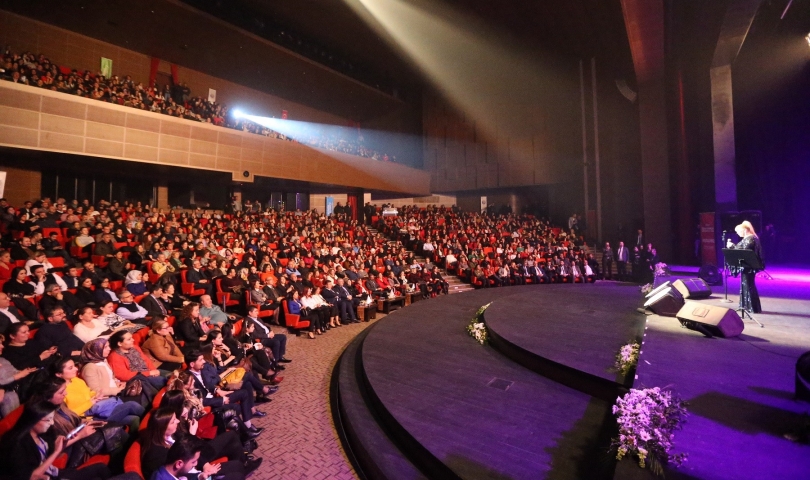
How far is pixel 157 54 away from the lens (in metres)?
13.3

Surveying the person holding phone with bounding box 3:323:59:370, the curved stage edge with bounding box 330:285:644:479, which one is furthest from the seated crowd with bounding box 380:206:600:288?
the person holding phone with bounding box 3:323:59:370

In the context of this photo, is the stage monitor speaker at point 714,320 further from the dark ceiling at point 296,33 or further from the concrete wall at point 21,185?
the concrete wall at point 21,185

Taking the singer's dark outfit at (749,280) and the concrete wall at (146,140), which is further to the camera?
the concrete wall at (146,140)

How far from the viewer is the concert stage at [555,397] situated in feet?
7.19

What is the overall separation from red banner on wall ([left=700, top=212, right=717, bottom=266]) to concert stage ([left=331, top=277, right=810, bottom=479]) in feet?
16.0

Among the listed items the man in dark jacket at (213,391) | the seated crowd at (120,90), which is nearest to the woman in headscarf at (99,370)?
the man in dark jacket at (213,391)

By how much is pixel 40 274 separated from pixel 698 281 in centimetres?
966

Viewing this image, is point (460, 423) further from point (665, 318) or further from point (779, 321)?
point (779, 321)

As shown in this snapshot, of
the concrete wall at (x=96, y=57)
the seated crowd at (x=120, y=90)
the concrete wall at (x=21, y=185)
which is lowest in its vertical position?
the concrete wall at (x=21, y=185)

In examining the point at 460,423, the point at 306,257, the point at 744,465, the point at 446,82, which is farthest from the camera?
the point at 446,82

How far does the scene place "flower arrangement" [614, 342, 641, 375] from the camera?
3.27 meters

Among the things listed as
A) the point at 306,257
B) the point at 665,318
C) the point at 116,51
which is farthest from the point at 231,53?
the point at 665,318

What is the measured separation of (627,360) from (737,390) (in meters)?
0.77

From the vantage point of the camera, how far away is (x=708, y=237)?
376 inches
